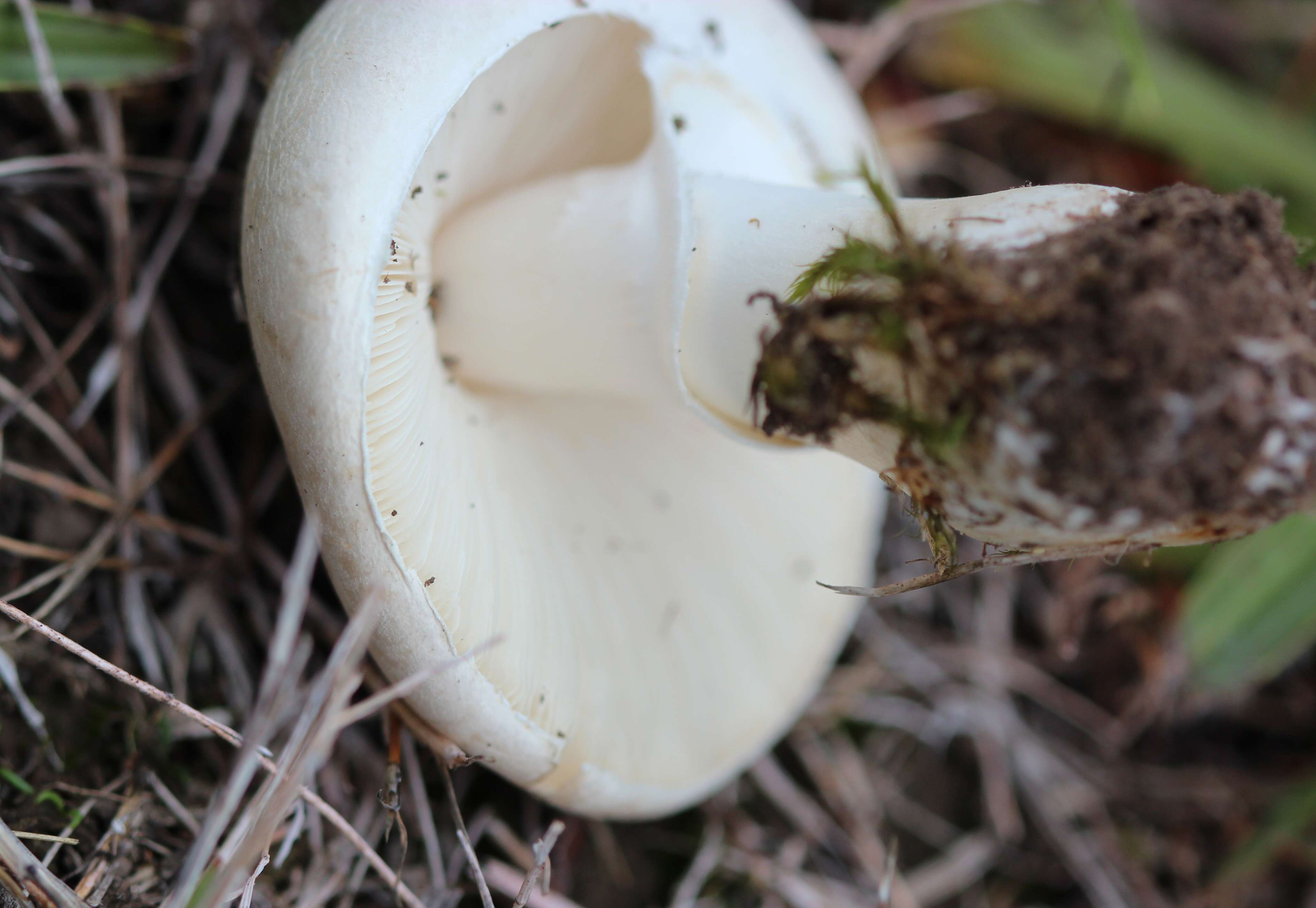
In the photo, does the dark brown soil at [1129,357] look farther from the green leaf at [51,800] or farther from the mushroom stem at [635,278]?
the green leaf at [51,800]

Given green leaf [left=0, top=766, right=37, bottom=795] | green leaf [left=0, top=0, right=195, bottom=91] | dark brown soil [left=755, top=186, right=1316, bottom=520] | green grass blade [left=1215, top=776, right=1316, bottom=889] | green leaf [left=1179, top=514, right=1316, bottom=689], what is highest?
green leaf [left=0, top=0, right=195, bottom=91]

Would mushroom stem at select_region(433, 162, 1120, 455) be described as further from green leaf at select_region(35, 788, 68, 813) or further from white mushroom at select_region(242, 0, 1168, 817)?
green leaf at select_region(35, 788, 68, 813)

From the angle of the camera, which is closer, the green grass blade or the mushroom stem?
the mushroom stem

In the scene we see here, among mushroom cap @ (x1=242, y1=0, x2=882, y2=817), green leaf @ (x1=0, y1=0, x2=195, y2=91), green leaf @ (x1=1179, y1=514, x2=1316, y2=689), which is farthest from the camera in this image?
green leaf @ (x1=1179, y1=514, x2=1316, y2=689)

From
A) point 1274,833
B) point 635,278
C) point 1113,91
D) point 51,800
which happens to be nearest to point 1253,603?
point 1274,833

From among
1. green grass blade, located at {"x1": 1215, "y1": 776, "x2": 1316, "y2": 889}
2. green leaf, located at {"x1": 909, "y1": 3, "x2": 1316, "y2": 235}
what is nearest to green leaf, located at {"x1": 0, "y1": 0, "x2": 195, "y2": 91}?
green leaf, located at {"x1": 909, "y1": 3, "x2": 1316, "y2": 235}

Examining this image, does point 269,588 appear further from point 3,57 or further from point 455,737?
point 3,57
